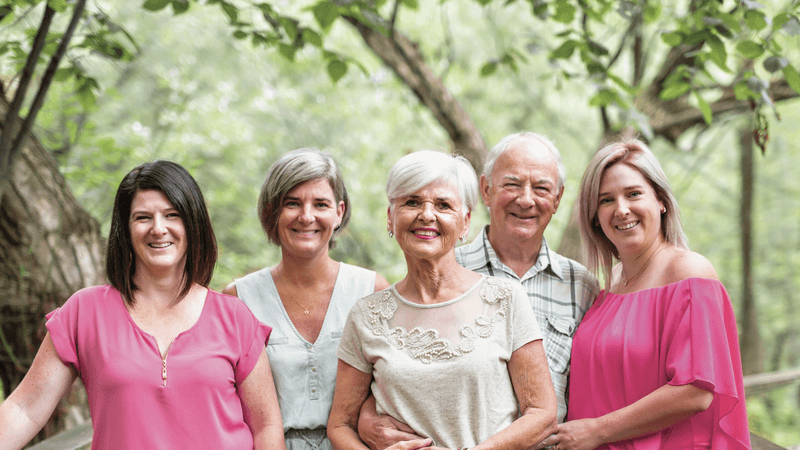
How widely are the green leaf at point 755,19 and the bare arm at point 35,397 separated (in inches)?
123

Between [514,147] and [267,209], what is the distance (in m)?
1.00

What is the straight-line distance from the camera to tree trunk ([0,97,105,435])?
10.1 feet

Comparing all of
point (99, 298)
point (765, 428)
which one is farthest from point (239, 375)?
point (765, 428)

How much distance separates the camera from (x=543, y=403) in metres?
1.91

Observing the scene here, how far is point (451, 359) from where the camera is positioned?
192cm

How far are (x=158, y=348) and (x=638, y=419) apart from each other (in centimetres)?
153

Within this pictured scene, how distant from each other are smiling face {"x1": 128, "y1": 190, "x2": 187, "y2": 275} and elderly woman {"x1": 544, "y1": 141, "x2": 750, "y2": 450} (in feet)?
4.54

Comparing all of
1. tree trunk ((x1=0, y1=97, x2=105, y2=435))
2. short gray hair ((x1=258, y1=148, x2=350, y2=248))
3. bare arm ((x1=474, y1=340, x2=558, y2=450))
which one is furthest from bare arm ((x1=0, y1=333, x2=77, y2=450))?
tree trunk ((x1=0, y1=97, x2=105, y2=435))

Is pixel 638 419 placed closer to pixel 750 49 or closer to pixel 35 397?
pixel 35 397

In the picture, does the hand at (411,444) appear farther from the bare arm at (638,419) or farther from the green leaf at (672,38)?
the green leaf at (672,38)

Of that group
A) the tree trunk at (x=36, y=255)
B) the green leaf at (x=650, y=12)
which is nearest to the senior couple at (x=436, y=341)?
the tree trunk at (x=36, y=255)

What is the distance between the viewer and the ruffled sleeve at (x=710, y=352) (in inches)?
76.1

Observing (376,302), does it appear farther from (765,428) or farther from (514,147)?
(765,428)

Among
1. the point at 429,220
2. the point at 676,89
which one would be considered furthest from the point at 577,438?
the point at 676,89
